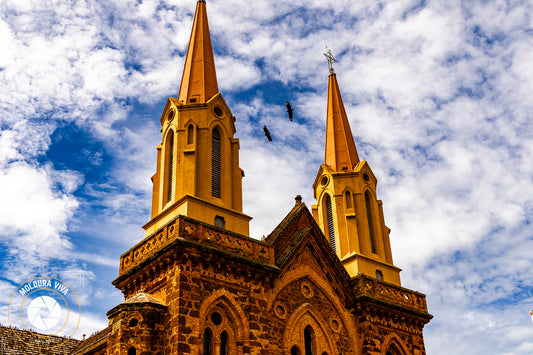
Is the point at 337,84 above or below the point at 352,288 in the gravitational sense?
above

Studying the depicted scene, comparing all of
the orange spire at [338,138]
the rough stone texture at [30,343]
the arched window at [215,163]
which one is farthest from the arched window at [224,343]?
the orange spire at [338,138]

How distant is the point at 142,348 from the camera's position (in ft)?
63.2

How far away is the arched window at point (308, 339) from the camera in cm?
2347

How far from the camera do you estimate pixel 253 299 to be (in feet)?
72.4

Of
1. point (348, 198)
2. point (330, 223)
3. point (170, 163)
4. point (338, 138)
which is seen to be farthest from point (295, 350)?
point (338, 138)

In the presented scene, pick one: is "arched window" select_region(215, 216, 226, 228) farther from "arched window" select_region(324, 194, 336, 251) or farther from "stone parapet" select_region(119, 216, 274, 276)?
"arched window" select_region(324, 194, 336, 251)

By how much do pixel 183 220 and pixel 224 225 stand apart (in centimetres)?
279

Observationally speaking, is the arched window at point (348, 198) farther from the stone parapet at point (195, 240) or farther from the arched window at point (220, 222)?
the arched window at point (220, 222)

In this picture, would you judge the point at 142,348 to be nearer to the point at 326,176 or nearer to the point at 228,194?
the point at 228,194

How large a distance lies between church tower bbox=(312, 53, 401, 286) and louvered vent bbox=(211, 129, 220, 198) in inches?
286

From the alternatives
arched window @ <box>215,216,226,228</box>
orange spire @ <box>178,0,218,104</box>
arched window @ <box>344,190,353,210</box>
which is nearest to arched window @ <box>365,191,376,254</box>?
arched window @ <box>344,190,353,210</box>

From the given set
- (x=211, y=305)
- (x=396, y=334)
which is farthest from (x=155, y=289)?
(x=396, y=334)

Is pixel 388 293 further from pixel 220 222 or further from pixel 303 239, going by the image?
pixel 220 222

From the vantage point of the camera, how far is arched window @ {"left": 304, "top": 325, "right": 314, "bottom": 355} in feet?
77.0
